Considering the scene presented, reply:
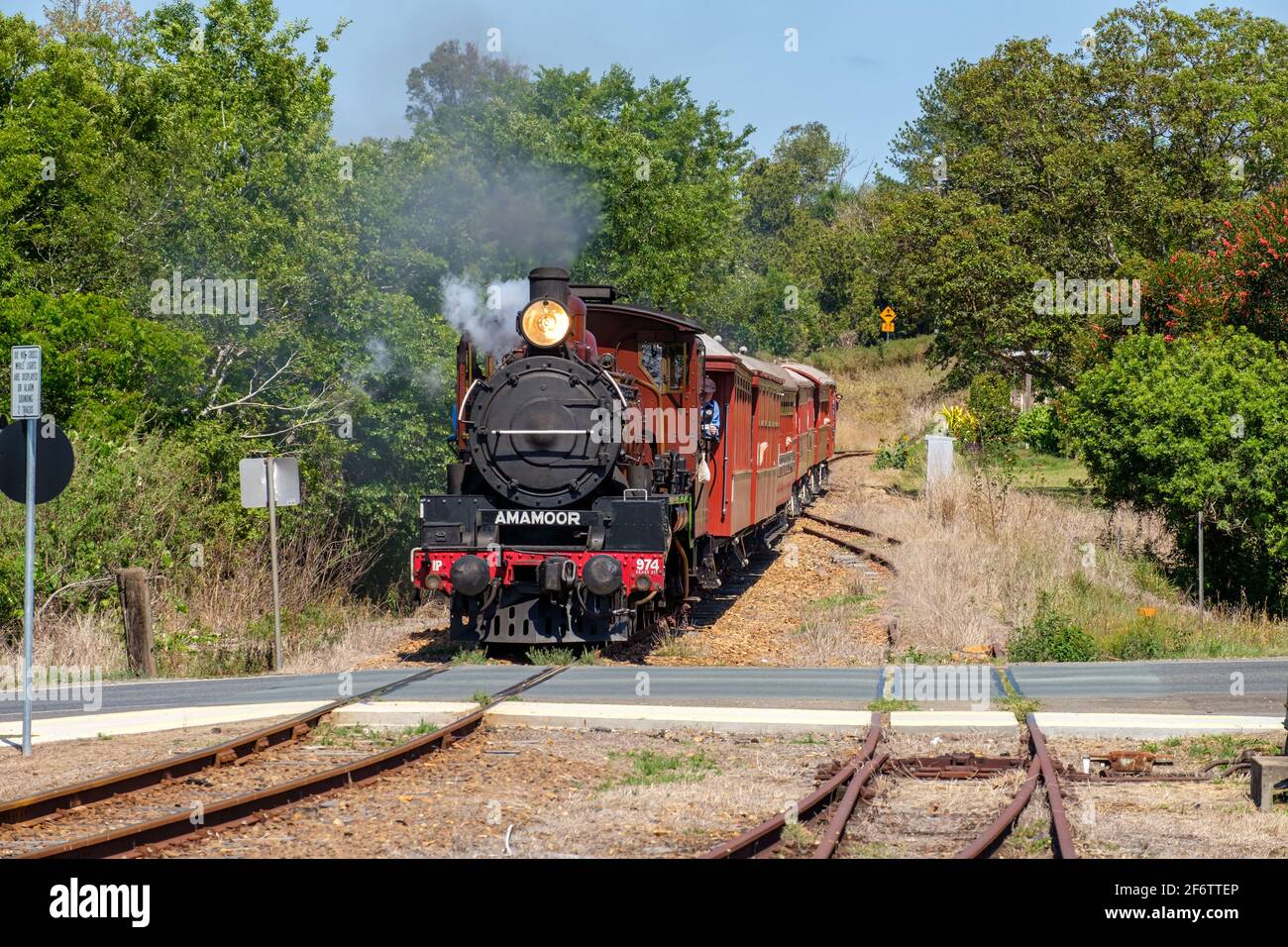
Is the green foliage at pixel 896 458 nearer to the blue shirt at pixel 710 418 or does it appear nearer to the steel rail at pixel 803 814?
the blue shirt at pixel 710 418

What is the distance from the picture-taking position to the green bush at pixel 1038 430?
3534cm

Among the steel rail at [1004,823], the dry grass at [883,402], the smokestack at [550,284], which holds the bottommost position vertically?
the steel rail at [1004,823]

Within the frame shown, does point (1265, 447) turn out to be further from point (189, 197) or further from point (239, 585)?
point (189, 197)

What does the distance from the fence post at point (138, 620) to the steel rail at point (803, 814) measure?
797 centimetres

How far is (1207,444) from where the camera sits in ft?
57.5

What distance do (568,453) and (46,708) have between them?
512cm

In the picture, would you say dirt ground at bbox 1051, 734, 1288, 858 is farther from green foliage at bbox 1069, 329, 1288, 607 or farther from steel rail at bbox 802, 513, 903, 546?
steel rail at bbox 802, 513, 903, 546

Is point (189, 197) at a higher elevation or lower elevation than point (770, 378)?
higher

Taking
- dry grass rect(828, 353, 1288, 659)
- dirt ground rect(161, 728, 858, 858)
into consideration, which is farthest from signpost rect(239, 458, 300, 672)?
dry grass rect(828, 353, 1288, 659)

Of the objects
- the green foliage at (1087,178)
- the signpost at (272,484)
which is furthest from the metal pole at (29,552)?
the green foliage at (1087,178)

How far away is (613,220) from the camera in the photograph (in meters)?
25.5

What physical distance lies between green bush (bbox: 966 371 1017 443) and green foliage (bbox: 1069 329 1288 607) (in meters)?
15.8

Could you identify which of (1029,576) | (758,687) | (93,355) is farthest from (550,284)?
(93,355)
